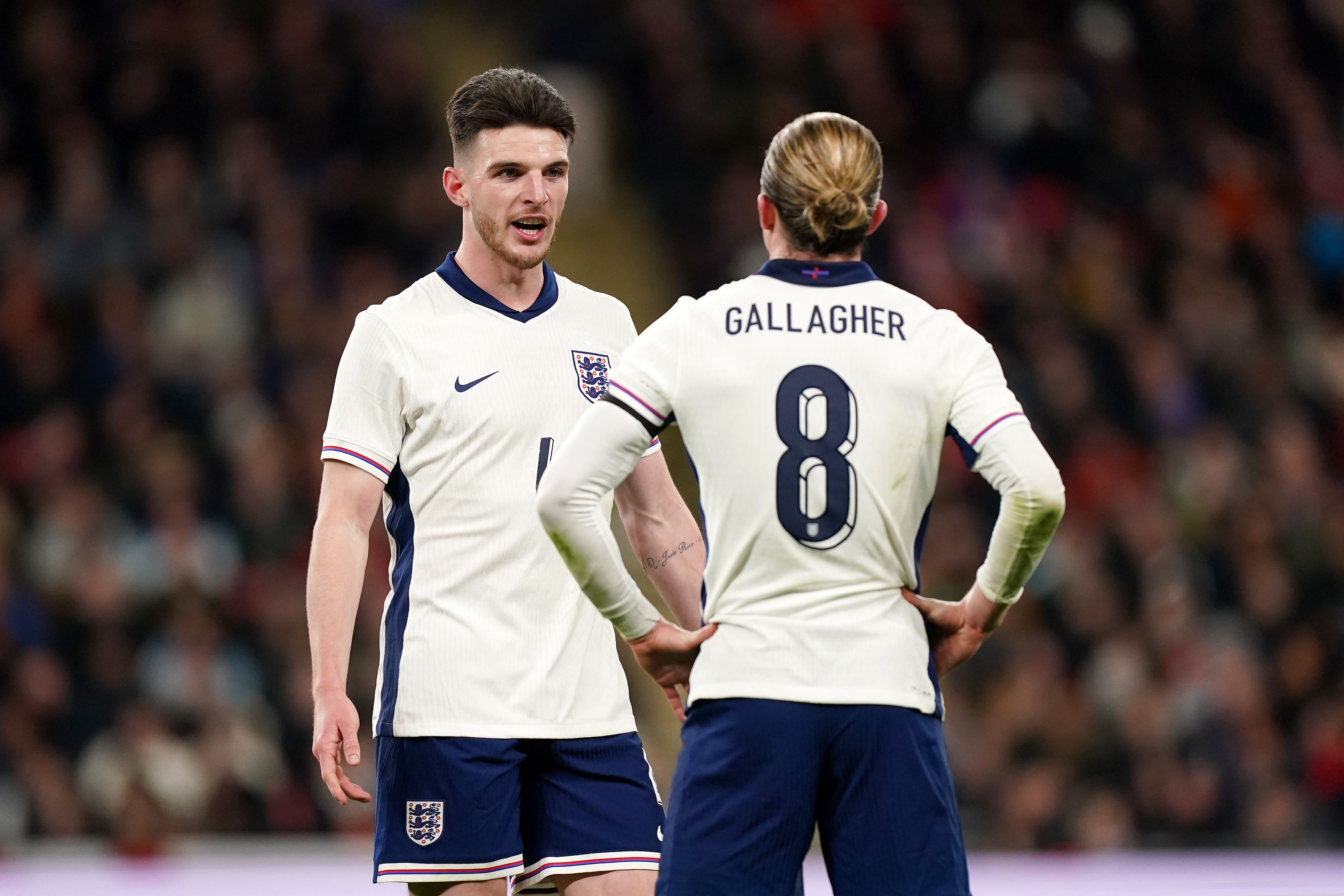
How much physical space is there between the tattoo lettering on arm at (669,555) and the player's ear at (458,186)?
0.84m

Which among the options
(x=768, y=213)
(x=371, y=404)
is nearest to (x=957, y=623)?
(x=768, y=213)

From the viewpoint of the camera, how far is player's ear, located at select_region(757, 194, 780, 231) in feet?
10.0

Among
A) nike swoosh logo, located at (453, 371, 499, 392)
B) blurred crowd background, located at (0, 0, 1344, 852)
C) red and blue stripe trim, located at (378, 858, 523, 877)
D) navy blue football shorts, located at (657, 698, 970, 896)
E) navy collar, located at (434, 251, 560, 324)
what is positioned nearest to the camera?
navy blue football shorts, located at (657, 698, 970, 896)

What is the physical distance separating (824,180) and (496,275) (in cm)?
110

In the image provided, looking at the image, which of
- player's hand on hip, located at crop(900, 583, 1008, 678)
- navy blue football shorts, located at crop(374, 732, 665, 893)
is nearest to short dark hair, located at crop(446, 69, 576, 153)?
navy blue football shorts, located at crop(374, 732, 665, 893)

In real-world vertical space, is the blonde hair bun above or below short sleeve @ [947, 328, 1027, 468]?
above

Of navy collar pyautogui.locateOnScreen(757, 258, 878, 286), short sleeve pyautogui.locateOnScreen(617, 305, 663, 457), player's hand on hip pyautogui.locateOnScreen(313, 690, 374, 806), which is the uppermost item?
short sleeve pyautogui.locateOnScreen(617, 305, 663, 457)

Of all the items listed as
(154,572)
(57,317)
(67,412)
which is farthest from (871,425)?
(57,317)

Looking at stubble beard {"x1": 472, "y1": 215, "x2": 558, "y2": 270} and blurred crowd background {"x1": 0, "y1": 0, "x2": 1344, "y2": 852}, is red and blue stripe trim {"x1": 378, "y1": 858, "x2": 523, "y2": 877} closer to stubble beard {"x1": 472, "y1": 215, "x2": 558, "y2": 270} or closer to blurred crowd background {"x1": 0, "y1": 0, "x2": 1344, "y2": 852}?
stubble beard {"x1": 472, "y1": 215, "x2": 558, "y2": 270}

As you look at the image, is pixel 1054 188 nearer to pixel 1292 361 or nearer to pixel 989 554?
pixel 1292 361

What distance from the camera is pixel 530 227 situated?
3.82 meters

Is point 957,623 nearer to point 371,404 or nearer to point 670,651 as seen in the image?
point 670,651

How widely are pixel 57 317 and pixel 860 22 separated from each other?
592cm

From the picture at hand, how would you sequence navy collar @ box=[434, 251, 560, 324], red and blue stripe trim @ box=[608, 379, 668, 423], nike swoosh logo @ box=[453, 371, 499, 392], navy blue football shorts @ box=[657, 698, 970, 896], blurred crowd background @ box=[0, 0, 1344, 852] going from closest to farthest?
navy blue football shorts @ box=[657, 698, 970, 896], red and blue stripe trim @ box=[608, 379, 668, 423], nike swoosh logo @ box=[453, 371, 499, 392], navy collar @ box=[434, 251, 560, 324], blurred crowd background @ box=[0, 0, 1344, 852]
